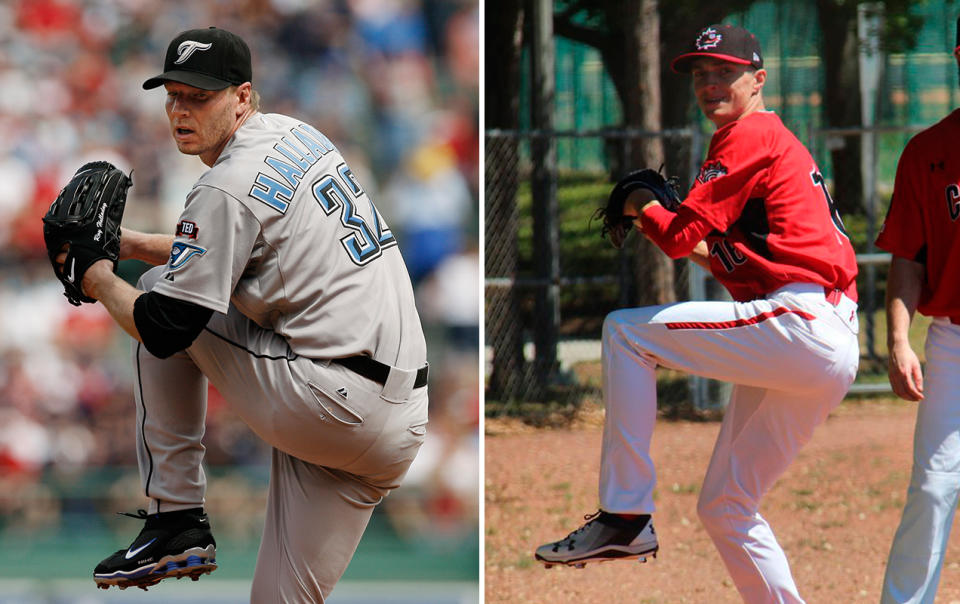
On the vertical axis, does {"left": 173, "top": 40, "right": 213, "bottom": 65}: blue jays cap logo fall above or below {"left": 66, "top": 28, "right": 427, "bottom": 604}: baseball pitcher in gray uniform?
above

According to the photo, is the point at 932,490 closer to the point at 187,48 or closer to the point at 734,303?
the point at 734,303

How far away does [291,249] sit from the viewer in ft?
9.10

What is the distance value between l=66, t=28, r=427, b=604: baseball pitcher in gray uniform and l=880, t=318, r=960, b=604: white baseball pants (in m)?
1.54

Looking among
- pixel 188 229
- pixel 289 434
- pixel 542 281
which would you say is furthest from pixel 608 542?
pixel 542 281

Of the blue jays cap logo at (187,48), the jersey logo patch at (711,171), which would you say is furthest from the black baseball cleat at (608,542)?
the blue jays cap logo at (187,48)

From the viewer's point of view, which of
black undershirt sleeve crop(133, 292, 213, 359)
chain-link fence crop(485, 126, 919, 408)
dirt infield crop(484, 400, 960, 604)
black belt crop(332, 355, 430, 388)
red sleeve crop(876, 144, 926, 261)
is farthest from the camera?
chain-link fence crop(485, 126, 919, 408)

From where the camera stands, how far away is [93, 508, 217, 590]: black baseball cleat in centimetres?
294

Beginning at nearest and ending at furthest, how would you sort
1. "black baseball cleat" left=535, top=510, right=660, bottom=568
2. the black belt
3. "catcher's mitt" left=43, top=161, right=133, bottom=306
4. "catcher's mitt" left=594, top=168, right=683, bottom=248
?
"catcher's mitt" left=43, top=161, right=133, bottom=306
the black belt
"black baseball cleat" left=535, top=510, right=660, bottom=568
"catcher's mitt" left=594, top=168, right=683, bottom=248

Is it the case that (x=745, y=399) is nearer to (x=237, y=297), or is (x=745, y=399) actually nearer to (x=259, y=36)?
(x=237, y=297)

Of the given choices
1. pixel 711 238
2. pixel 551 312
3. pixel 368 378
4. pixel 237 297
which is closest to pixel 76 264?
pixel 237 297

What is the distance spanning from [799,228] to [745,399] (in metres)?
0.64

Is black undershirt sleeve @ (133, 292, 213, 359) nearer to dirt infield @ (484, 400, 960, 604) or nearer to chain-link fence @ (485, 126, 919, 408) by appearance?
dirt infield @ (484, 400, 960, 604)

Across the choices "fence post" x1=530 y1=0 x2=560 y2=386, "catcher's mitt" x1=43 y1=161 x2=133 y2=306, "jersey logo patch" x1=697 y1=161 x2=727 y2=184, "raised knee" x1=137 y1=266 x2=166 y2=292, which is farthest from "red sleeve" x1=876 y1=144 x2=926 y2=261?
"fence post" x1=530 y1=0 x2=560 y2=386

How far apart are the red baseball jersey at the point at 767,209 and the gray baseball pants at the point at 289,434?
1020 millimetres
